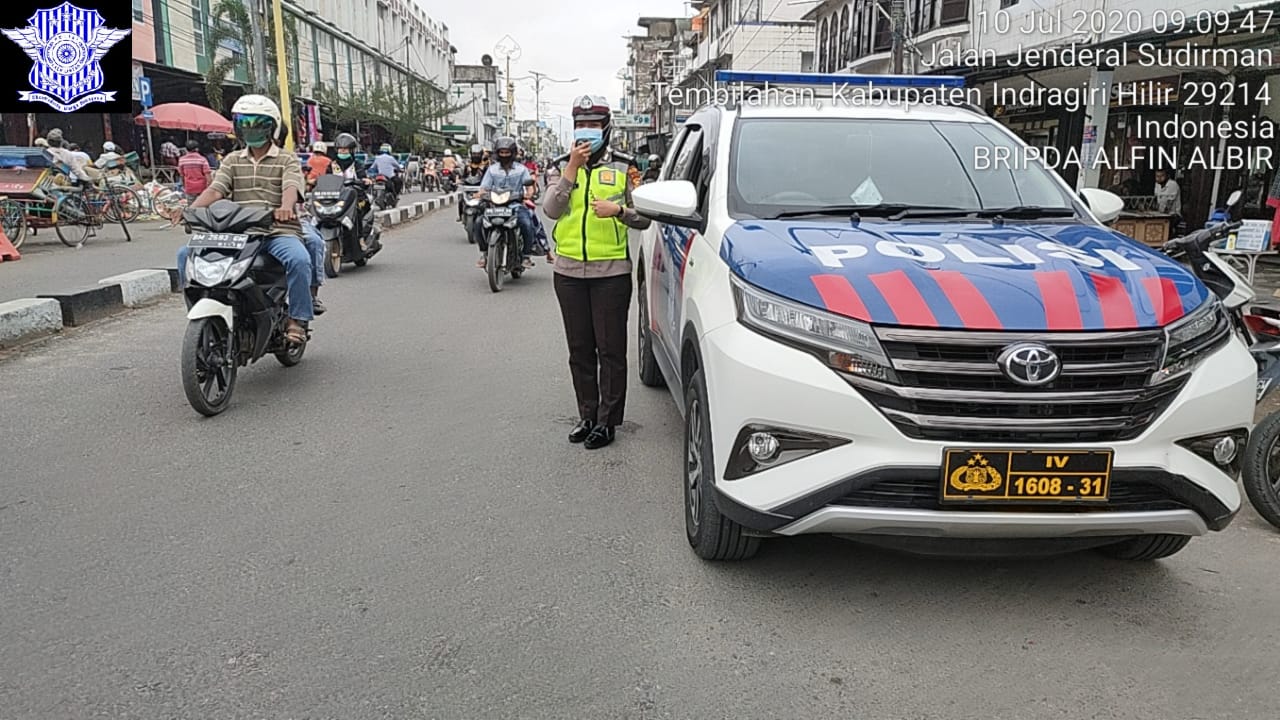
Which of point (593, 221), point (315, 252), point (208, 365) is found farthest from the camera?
point (315, 252)

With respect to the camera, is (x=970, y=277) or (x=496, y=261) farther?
(x=496, y=261)

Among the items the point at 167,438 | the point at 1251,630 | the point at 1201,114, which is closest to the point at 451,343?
the point at 167,438

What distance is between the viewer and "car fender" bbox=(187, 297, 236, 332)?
5346 mm

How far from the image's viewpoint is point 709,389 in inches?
131

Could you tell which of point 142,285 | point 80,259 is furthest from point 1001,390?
point 80,259

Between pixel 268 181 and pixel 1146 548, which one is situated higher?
pixel 268 181

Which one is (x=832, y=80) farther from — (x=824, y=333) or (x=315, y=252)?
(x=315, y=252)

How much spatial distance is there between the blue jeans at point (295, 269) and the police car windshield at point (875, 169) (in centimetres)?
322

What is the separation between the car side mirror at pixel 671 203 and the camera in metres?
3.92

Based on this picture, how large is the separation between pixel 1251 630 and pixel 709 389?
78.3 inches

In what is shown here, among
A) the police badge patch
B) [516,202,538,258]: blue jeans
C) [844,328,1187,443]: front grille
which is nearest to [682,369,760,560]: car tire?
[844,328,1187,443]: front grille

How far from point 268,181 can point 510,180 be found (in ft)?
17.6

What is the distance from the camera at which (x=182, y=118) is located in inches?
941

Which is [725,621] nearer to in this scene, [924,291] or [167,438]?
[924,291]
